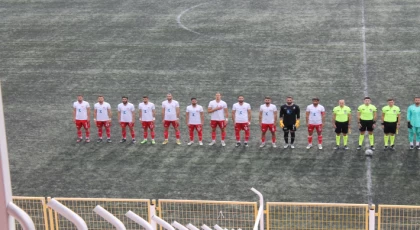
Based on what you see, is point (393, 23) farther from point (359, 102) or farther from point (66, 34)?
point (66, 34)

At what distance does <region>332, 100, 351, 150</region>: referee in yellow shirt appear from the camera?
618 inches

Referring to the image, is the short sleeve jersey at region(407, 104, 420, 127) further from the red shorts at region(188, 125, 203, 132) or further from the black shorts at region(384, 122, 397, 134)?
the red shorts at region(188, 125, 203, 132)

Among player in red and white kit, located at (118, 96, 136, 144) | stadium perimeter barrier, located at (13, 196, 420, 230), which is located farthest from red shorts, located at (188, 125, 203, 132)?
stadium perimeter barrier, located at (13, 196, 420, 230)

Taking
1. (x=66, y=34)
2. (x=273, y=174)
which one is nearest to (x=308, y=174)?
(x=273, y=174)

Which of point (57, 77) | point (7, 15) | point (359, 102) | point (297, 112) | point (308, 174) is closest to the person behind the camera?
point (308, 174)

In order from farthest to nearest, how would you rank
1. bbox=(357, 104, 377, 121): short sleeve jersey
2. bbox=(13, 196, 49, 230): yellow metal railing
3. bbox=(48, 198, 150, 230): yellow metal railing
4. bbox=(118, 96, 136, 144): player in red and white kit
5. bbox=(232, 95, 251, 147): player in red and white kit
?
bbox=(118, 96, 136, 144): player in red and white kit → bbox=(232, 95, 251, 147): player in red and white kit → bbox=(357, 104, 377, 121): short sleeve jersey → bbox=(48, 198, 150, 230): yellow metal railing → bbox=(13, 196, 49, 230): yellow metal railing

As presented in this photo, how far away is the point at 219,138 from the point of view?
664 inches

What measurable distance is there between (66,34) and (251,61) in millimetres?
7713

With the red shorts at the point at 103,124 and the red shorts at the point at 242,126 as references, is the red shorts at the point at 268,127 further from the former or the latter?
the red shorts at the point at 103,124

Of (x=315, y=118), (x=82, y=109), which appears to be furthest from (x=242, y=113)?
(x=82, y=109)

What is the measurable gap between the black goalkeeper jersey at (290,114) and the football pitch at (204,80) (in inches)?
26.0

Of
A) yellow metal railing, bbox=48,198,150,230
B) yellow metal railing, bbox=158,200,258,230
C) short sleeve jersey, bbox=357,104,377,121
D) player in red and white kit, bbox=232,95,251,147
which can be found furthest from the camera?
player in red and white kit, bbox=232,95,251,147

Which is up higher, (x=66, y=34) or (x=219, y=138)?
(x=66, y=34)

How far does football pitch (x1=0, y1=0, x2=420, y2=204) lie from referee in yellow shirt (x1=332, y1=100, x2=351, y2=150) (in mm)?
354
